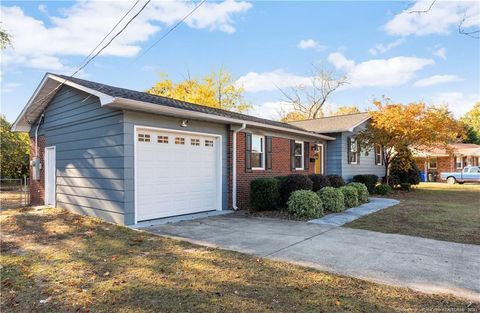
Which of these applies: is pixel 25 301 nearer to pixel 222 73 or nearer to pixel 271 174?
pixel 271 174

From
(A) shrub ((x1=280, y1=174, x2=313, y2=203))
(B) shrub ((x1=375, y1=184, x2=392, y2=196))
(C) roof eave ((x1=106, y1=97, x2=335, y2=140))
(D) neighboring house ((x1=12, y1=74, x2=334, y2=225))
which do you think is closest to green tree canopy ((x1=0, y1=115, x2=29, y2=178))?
(D) neighboring house ((x1=12, y1=74, x2=334, y2=225))

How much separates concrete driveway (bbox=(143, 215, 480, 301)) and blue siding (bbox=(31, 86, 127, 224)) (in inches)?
60.6

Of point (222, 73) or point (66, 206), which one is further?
point (222, 73)

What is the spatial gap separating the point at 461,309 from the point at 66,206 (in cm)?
1017

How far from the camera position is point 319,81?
3600 cm

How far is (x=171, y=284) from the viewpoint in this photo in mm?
3832

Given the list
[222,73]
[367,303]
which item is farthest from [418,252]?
[222,73]

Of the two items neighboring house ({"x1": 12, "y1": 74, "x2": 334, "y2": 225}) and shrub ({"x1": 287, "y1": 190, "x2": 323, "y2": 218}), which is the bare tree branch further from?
shrub ({"x1": 287, "y1": 190, "x2": 323, "y2": 218})

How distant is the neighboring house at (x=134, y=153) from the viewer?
301 inches

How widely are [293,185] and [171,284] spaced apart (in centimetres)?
652

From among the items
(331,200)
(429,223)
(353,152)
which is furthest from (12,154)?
(429,223)

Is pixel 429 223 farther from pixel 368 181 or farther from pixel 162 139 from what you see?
pixel 368 181

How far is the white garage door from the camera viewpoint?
796 centimetres

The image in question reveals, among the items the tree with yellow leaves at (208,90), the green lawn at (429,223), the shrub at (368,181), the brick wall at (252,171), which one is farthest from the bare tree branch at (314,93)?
the green lawn at (429,223)
